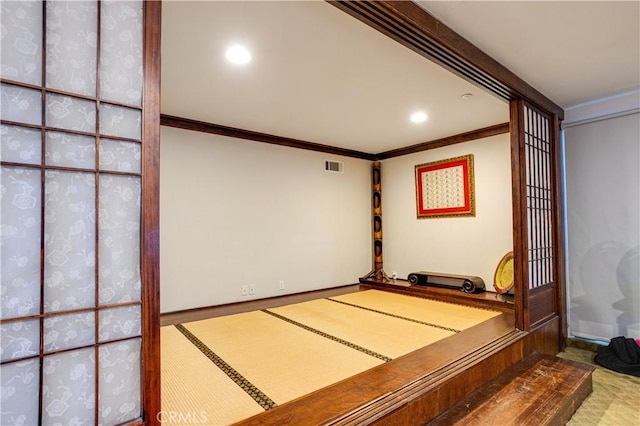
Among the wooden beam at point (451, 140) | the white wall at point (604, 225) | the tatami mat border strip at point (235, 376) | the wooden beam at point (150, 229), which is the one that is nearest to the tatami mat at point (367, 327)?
the tatami mat border strip at point (235, 376)

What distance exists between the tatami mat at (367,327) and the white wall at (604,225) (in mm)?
1897

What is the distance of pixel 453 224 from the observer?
5.06m

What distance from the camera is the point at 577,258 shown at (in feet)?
12.5

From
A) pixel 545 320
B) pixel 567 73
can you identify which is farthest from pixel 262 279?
pixel 567 73

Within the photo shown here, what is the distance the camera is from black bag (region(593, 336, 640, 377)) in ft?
10.0

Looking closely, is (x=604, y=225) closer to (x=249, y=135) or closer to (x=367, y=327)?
(x=367, y=327)

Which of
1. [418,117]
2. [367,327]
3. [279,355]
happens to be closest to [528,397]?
[367,327]

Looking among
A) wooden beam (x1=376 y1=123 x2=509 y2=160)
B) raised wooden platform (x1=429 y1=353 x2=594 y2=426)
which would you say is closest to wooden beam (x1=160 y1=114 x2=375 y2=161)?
wooden beam (x1=376 y1=123 x2=509 y2=160)

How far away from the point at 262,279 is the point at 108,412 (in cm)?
353

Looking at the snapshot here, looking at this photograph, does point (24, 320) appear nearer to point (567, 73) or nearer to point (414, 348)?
point (414, 348)

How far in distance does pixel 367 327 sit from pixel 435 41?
247 centimetres

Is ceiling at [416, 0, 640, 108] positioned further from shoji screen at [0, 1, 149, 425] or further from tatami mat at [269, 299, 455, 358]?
tatami mat at [269, 299, 455, 358]

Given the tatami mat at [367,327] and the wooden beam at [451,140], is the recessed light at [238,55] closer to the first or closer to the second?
the tatami mat at [367,327]

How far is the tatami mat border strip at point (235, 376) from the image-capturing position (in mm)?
1882
